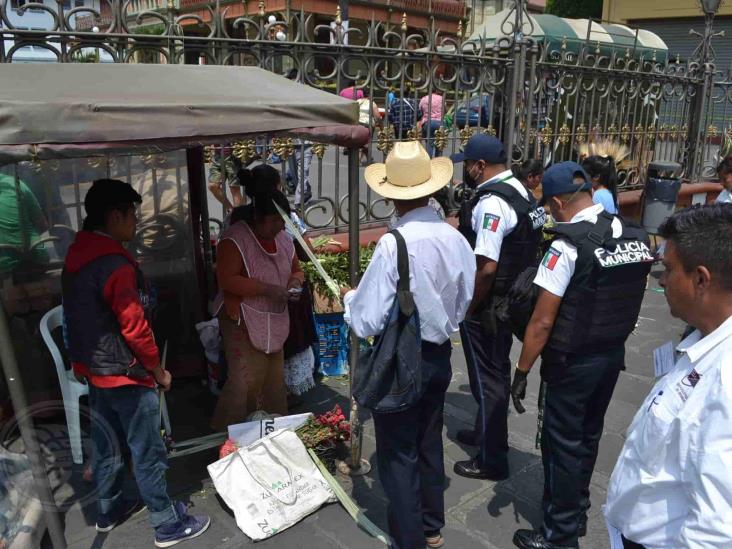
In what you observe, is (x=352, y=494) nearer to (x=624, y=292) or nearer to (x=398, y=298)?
(x=398, y=298)

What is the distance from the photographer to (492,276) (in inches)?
136

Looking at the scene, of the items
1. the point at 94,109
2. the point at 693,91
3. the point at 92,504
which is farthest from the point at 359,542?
the point at 693,91

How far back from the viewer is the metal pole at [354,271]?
3.33 m

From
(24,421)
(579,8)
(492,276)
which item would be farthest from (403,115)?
(579,8)

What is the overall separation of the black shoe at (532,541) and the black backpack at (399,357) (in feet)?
3.33

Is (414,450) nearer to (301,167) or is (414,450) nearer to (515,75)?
(301,167)

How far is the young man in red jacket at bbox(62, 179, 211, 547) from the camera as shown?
8.68ft

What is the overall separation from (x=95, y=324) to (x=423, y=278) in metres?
1.47

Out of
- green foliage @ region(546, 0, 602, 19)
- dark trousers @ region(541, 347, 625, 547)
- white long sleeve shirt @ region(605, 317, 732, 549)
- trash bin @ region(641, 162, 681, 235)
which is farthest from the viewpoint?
green foliage @ region(546, 0, 602, 19)

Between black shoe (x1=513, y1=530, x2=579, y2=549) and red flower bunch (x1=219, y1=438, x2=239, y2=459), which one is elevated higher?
red flower bunch (x1=219, y1=438, x2=239, y2=459)

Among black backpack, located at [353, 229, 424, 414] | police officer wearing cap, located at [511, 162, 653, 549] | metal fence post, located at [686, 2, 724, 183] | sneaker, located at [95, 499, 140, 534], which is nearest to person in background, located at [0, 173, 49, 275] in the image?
sneaker, located at [95, 499, 140, 534]

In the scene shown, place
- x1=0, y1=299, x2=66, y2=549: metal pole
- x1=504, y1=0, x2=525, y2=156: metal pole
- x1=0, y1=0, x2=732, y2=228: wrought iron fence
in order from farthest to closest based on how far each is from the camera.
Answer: x1=504, y1=0, x2=525, y2=156: metal pole
x1=0, y1=0, x2=732, y2=228: wrought iron fence
x1=0, y1=299, x2=66, y2=549: metal pole

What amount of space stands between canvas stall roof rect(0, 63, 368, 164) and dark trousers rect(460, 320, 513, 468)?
1.32 metres

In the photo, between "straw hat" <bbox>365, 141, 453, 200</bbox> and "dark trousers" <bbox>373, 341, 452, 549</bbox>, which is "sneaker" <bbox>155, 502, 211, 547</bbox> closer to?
"dark trousers" <bbox>373, 341, 452, 549</bbox>
